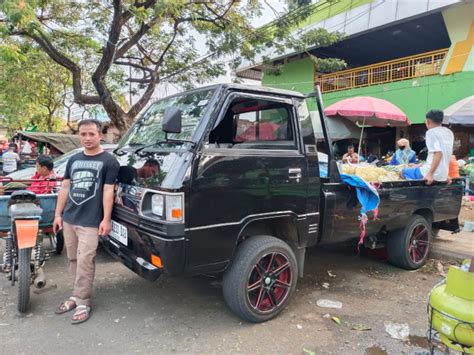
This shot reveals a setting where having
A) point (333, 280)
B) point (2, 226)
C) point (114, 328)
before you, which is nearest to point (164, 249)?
→ point (114, 328)

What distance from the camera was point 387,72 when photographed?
13.3 metres

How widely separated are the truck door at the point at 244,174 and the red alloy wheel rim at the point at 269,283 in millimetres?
404

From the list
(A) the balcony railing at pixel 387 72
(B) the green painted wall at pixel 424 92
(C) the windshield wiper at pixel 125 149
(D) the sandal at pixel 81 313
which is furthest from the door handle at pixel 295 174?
(A) the balcony railing at pixel 387 72

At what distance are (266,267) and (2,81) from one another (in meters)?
15.5

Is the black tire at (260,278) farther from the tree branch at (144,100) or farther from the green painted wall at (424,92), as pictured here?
the green painted wall at (424,92)

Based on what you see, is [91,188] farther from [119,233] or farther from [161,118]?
[161,118]

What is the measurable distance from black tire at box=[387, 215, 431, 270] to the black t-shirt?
3.62 meters

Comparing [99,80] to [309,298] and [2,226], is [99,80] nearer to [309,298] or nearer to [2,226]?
[2,226]

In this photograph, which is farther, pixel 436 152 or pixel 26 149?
pixel 26 149

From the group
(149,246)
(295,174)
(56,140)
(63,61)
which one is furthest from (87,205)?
(56,140)

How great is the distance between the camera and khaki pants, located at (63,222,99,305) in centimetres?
316

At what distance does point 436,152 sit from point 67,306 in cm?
449

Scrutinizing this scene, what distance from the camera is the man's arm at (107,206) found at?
3.11m

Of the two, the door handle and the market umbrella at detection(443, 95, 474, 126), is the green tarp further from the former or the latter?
the market umbrella at detection(443, 95, 474, 126)
